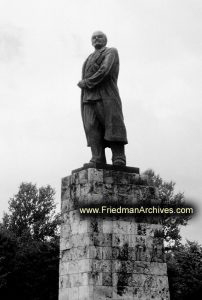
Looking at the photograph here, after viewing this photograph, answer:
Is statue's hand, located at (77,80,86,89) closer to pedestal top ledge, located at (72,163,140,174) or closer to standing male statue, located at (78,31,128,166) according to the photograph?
standing male statue, located at (78,31,128,166)

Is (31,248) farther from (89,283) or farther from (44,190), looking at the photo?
(89,283)

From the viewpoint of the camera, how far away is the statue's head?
662 inches

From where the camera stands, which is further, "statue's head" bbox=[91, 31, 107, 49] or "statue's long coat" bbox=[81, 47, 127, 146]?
"statue's head" bbox=[91, 31, 107, 49]

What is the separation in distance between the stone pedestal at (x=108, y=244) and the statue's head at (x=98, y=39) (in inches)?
163

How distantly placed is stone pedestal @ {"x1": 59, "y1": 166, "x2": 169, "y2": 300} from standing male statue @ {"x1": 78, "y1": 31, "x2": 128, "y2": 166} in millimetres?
910

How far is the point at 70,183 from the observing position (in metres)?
15.8

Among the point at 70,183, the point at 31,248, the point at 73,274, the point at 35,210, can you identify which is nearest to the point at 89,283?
the point at 73,274

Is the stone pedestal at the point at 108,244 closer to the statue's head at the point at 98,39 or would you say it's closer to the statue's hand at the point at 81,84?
the statue's hand at the point at 81,84

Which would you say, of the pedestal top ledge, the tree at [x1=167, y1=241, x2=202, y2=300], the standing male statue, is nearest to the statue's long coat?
the standing male statue

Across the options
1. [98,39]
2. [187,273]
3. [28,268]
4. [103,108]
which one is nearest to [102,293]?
[103,108]

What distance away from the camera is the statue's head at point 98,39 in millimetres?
16812

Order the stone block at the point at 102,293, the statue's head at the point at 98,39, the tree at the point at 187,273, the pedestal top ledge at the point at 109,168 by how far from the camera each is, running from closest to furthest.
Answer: the stone block at the point at 102,293 < the pedestal top ledge at the point at 109,168 < the statue's head at the point at 98,39 < the tree at the point at 187,273

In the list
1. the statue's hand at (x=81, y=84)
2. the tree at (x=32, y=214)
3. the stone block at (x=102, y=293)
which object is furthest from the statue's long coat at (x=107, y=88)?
the tree at (x=32, y=214)

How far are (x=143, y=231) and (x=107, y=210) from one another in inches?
50.0
